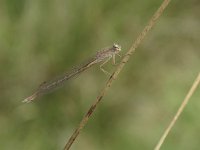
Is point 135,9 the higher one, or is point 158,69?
point 135,9

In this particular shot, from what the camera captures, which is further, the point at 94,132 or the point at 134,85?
the point at 134,85

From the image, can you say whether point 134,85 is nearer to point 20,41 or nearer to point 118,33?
point 118,33

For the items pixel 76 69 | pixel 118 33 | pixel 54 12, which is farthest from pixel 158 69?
pixel 76 69

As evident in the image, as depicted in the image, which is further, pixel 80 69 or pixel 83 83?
pixel 83 83

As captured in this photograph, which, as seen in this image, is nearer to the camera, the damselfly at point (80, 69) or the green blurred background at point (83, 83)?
the damselfly at point (80, 69)

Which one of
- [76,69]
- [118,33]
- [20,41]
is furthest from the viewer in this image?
[118,33]
